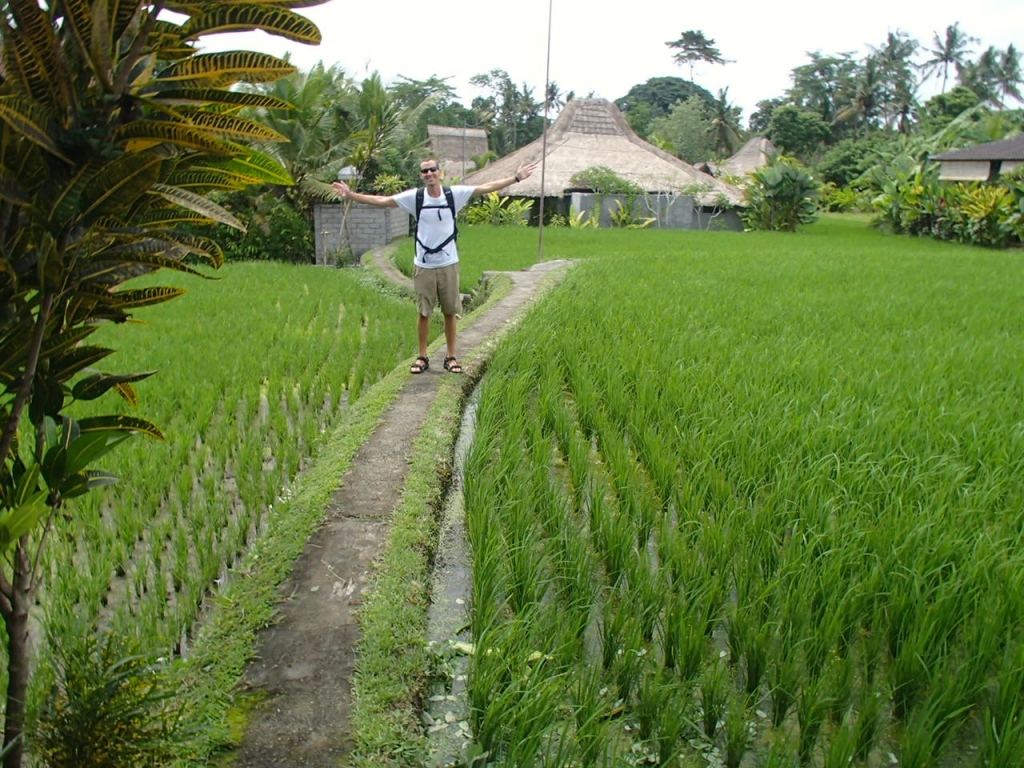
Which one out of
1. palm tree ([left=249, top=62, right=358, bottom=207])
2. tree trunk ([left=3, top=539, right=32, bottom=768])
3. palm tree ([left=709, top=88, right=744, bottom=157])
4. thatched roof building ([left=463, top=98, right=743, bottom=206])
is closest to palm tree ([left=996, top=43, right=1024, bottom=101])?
palm tree ([left=709, top=88, right=744, bottom=157])

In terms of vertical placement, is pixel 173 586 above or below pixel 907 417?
below

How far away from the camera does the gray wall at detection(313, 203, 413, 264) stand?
12.4 metres

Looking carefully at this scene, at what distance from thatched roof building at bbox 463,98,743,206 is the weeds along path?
59.3 ft

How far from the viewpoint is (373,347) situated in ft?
17.3

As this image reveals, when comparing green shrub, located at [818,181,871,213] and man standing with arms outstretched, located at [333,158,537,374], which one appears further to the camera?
green shrub, located at [818,181,871,213]

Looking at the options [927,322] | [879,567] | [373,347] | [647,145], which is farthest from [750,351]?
[647,145]

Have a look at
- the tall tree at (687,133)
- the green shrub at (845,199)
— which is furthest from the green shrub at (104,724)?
the tall tree at (687,133)

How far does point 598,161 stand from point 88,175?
22.1m

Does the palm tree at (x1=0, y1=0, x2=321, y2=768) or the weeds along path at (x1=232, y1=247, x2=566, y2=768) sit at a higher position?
the palm tree at (x1=0, y1=0, x2=321, y2=768)

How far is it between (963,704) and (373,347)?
405 centimetres

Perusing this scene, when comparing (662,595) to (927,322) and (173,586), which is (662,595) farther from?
(927,322)

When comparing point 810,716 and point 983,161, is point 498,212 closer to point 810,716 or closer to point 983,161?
point 983,161

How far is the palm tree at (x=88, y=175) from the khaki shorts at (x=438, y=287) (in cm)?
279

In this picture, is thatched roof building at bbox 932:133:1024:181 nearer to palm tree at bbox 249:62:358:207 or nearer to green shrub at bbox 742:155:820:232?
green shrub at bbox 742:155:820:232
